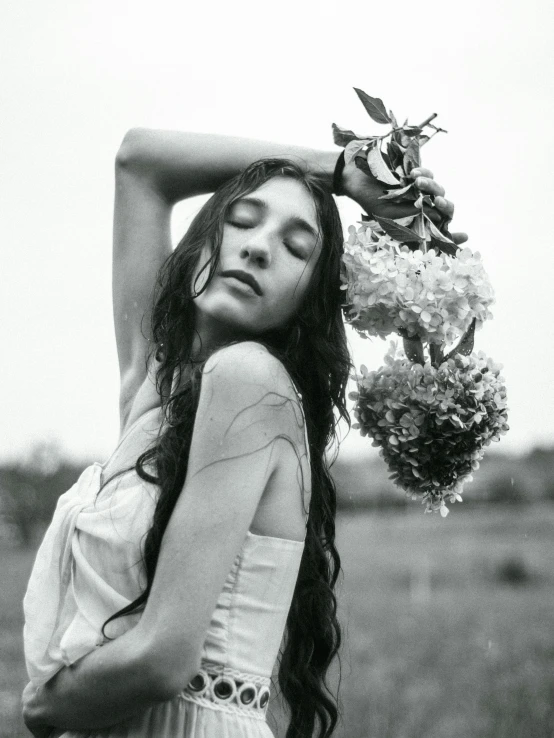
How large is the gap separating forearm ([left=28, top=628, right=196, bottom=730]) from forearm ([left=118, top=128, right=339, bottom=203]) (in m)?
1.38

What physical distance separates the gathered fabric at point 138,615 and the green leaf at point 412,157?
1088 mm

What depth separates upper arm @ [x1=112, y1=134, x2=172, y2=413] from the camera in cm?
280

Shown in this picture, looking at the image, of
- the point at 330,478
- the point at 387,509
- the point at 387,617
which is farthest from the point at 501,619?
the point at 330,478

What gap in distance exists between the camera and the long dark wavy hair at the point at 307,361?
98.0 inches

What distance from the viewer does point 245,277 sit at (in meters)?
2.36

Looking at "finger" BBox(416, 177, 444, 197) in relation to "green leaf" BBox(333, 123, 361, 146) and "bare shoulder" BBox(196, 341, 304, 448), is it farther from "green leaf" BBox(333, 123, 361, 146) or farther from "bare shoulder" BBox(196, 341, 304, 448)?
"bare shoulder" BBox(196, 341, 304, 448)

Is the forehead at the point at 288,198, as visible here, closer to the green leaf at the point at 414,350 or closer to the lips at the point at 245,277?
the lips at the point at 245,277

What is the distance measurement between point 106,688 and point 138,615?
0.17m

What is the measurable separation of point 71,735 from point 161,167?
1.58 meters

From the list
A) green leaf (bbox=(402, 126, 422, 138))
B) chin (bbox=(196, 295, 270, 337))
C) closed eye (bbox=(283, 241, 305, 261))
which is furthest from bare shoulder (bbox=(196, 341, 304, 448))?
green leaf (bbox=(402, 126, 422, 138))

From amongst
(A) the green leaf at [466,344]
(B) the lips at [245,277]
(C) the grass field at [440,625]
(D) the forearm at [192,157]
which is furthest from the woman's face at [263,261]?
(C) the grass field at [440,625]

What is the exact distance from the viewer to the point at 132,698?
6.59 feet

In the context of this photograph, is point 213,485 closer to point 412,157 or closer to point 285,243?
point 285,243

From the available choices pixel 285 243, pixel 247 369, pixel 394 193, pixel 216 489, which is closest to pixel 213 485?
pixel 216 489
